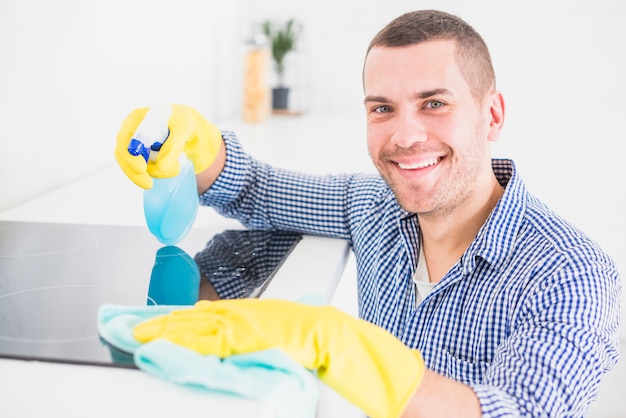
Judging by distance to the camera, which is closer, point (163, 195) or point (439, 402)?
point (439, 402)

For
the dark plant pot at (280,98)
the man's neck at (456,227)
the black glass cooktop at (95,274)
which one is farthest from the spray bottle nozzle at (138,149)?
the dark plant pot at (280,98)

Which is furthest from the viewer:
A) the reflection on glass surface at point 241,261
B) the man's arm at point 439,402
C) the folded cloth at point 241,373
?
the reflection on glass surface at point 241,261

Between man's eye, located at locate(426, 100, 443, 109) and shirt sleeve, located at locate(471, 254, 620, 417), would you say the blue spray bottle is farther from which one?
shirt sleeve, located at locate(471, 254, 620, 417)

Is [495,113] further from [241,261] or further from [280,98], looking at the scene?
[280,98]

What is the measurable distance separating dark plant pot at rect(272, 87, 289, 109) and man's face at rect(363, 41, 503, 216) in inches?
58.3

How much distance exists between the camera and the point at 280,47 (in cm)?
265

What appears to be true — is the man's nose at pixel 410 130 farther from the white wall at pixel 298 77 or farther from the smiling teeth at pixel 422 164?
the white wall at pixel 298 77

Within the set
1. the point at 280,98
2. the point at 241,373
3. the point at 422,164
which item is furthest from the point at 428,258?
the point at 280,98

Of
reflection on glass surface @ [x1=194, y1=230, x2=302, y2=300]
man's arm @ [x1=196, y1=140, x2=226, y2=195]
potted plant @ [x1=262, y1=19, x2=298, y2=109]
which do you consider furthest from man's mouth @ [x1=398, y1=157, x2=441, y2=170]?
potted plant @ [x1=262, y1=19, x2=298, y2=109]

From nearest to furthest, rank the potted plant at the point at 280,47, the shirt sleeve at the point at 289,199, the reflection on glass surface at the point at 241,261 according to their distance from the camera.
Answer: the reflection on glass surface at the point at 241,261 < the shirt sleeve at the point at 289,199 < the potted plant at the point at 280,47

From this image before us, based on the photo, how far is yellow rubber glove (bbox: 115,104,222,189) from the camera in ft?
3.77

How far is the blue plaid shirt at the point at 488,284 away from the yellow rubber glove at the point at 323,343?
12cm

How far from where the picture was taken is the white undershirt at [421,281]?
1229 millimetres

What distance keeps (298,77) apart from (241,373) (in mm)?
2125
